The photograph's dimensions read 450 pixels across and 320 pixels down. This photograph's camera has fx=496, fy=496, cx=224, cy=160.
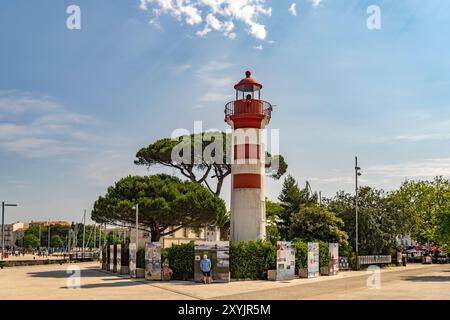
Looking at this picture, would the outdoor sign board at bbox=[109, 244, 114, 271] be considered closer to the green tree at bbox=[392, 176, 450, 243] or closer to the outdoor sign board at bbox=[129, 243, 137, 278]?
the outdoor sign board at bbox=[129, 243, 137, 278]

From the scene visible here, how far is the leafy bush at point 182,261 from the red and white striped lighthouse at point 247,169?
15.1 feet

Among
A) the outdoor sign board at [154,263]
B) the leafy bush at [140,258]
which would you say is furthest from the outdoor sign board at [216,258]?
the leafy bush at [140,258]

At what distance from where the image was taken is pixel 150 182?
39625 millimetres

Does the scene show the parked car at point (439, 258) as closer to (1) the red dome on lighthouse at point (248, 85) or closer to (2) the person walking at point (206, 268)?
(1) the red dome on lighthouse at point (248, 85)

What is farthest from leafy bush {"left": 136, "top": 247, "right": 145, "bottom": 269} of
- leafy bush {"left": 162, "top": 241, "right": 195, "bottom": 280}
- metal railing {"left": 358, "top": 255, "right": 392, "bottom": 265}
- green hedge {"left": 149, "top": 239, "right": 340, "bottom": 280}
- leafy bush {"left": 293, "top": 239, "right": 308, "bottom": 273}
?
metal railing {"left": 358, "top": 255, "right": 392, "bottom": 265}

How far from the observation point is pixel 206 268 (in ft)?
88.0

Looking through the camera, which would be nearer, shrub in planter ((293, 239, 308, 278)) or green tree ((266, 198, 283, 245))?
shrub in planter ((293, 239, 308, 278))

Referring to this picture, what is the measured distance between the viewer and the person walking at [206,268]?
26797 millimetres

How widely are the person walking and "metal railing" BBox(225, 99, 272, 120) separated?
11.3 meters

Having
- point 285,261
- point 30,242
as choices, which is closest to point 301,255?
point 285,261

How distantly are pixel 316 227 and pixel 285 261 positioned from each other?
10651 millimetres

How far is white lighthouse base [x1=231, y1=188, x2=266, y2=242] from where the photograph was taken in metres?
33.0
